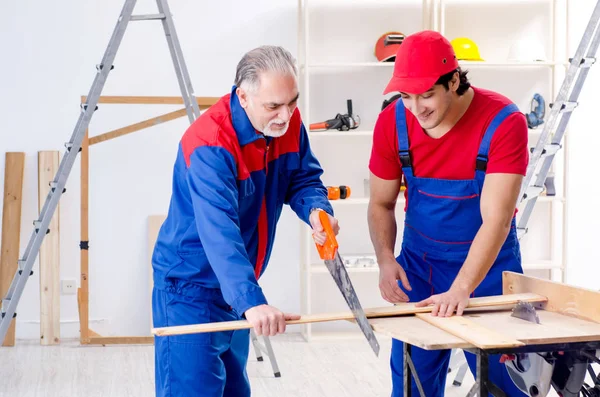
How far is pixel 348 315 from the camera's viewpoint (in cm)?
234

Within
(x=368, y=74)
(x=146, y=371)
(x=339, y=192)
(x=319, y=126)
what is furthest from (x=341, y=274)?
(x=368, y=74)

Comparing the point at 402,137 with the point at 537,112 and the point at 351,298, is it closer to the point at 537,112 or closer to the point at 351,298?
the point at 351,298

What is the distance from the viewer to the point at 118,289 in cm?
567

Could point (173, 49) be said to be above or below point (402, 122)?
above

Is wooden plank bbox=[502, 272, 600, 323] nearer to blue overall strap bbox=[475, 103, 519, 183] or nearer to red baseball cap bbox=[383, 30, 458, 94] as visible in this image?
blue overall strap bbox=[475, 103, 519, 183]

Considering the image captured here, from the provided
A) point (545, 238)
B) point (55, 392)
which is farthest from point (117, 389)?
point (545, 238)

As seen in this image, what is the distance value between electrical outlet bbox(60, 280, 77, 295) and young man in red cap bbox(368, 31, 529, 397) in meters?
3.25

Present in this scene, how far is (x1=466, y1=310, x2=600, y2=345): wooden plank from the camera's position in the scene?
6.95 feet

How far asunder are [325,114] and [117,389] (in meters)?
2.37

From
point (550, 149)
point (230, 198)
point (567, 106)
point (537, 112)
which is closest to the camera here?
point (230, 198)

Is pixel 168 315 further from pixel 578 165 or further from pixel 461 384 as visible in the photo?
pixel 578 165

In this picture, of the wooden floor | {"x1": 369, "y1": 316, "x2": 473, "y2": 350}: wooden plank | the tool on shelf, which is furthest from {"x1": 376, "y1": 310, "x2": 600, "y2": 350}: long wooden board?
the tool on shelf

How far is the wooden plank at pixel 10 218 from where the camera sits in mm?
5484

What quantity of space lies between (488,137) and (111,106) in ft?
11.7
